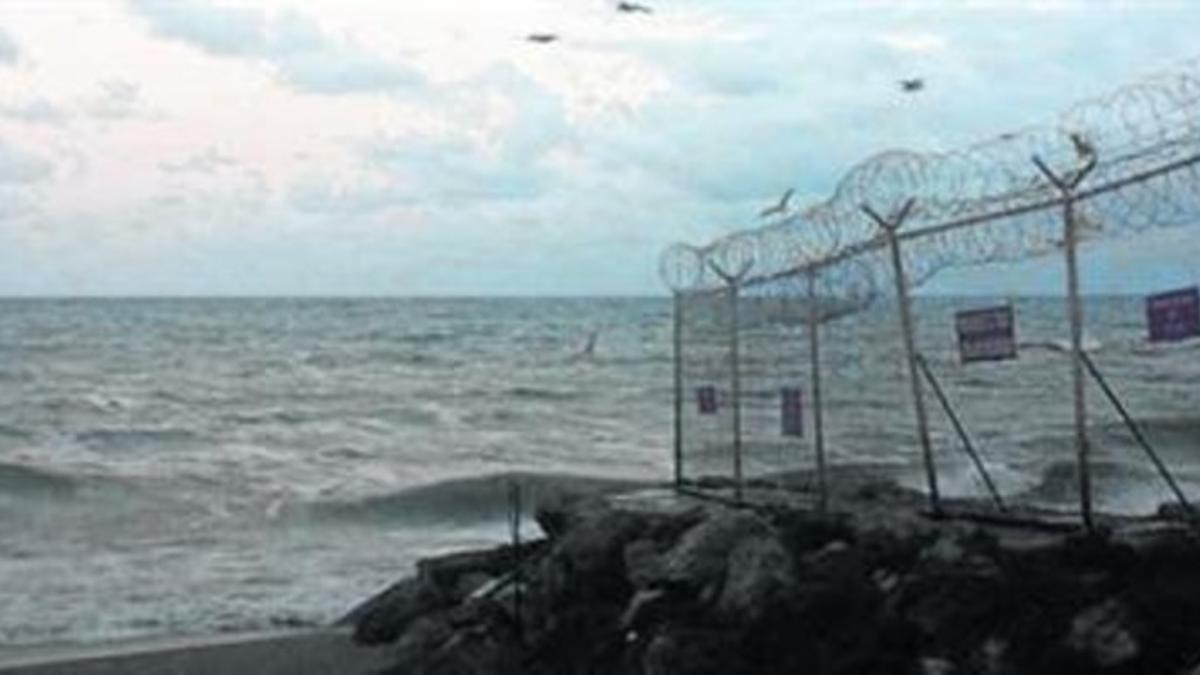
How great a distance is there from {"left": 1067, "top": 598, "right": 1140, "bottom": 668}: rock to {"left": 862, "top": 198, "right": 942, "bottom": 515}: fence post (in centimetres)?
412

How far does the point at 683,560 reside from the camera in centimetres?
1514

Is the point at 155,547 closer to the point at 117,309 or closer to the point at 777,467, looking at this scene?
the point at 777,467

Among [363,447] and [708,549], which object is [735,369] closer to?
[708,549]

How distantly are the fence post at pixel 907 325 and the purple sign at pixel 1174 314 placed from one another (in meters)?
2.66

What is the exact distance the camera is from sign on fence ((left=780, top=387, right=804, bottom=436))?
1797 centimetres

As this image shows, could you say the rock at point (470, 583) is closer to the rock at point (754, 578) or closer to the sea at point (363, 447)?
the sea at point (363, 447)

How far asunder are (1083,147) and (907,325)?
9.26 ft

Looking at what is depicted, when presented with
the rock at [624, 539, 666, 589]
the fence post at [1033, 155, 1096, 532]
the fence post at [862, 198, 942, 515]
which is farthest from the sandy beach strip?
the fence post at [1033, 155, 1096, 532]

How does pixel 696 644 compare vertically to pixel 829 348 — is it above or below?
below

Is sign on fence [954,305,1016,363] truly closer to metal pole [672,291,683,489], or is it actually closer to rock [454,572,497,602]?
rock [454,572,497,602]

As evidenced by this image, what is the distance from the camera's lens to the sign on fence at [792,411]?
18.0 metres

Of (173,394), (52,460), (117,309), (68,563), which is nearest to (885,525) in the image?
(68,563)

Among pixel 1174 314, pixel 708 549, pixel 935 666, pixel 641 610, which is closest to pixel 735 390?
pixel 708 549

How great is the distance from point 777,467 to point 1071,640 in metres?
8.64
